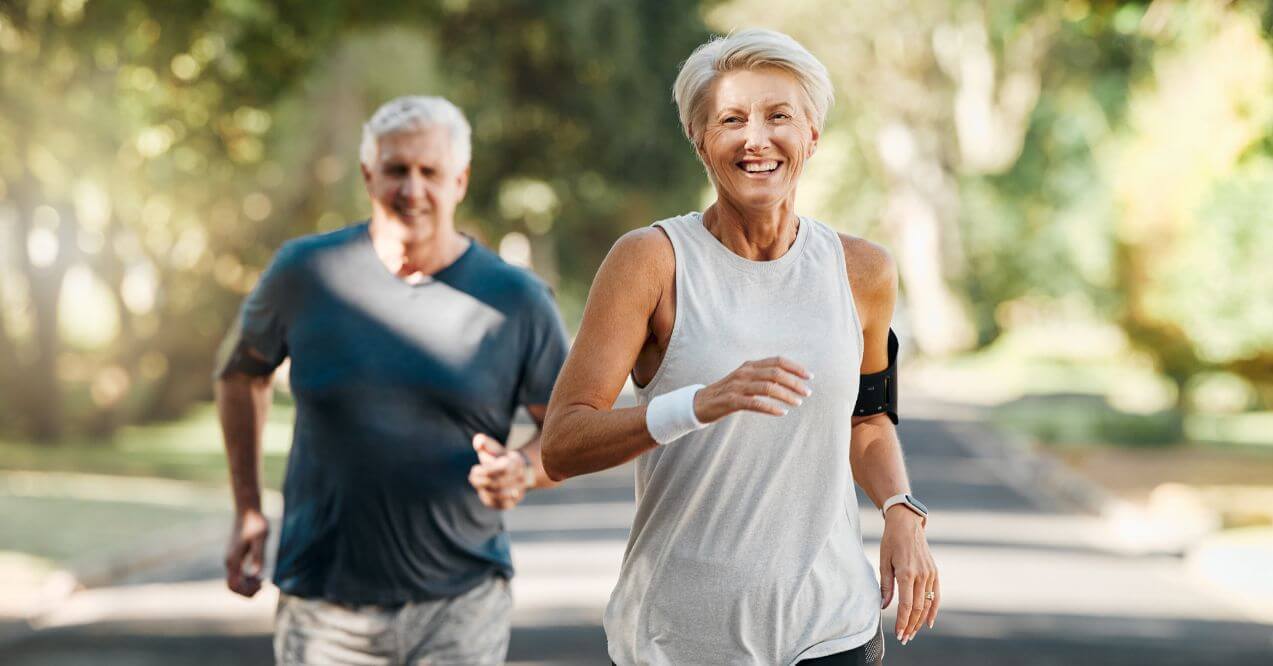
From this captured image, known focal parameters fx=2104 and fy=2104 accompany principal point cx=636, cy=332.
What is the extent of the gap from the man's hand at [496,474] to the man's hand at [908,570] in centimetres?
144

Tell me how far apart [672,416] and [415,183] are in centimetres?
224

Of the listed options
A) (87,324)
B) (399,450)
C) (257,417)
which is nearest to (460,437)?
(399,450)

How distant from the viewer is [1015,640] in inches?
489

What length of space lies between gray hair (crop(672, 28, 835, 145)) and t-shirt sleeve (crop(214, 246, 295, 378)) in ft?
6.32

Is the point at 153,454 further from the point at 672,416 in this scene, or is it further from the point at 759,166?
the point at 672,416

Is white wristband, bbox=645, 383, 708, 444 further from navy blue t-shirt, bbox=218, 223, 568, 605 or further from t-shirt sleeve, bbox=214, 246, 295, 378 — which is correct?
t-shirt sleeve, bbox=214, 246, 295, 378

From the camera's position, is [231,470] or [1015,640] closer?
[231,470]

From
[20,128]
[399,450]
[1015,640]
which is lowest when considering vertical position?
[1015,640]

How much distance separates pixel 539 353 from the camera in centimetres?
539

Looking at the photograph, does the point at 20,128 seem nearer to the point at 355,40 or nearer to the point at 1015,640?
the point at 355,40

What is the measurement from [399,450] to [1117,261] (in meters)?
30.4

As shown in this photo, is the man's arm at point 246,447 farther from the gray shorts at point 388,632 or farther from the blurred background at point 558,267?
the blurred background at point 558,267

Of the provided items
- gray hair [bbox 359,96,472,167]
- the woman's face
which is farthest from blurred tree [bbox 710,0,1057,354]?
the woman's face

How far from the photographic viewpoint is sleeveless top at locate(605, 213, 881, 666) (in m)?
3.62
